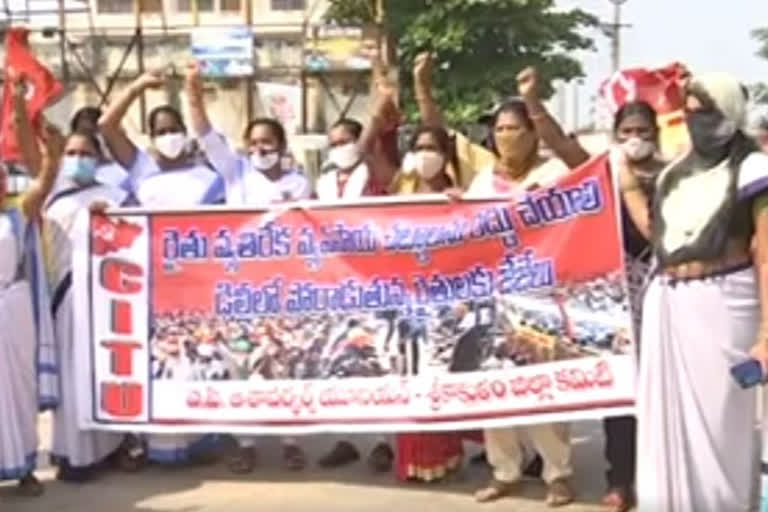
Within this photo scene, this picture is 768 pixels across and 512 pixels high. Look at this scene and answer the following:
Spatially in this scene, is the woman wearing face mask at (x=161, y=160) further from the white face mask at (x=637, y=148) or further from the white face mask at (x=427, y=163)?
the white face mask at (x=637, y=148)

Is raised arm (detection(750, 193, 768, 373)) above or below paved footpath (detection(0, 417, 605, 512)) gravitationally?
above

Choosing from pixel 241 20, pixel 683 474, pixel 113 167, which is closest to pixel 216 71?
pixel 241 20

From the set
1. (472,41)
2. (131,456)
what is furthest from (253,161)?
(472,41)

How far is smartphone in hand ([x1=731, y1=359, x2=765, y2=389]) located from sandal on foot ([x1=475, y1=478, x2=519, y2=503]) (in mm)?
1520

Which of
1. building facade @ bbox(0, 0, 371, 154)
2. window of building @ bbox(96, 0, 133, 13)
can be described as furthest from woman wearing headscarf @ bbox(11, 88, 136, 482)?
window of building @ bbox(96, 0, 133, 13)

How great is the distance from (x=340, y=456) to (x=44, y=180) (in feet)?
A: 5.83

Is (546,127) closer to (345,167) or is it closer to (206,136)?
(345,167)

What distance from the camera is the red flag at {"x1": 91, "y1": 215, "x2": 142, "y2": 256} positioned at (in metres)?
6.04

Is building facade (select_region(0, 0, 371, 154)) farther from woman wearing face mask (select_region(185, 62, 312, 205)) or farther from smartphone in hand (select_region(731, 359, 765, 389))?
smartphone in hand (select_region(731, 359, 765, 389))

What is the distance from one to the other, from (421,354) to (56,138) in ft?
5.84

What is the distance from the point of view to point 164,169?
626 cm

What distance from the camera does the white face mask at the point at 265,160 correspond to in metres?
6.18

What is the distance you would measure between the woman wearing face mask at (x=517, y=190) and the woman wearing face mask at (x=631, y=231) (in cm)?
19

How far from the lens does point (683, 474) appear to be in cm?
468
